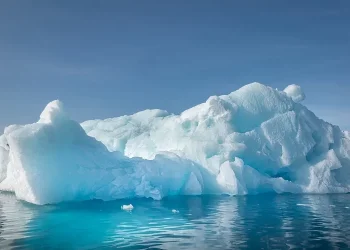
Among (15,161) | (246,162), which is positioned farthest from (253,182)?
(15,161)

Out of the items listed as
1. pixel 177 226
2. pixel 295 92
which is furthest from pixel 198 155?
pixel 177 226

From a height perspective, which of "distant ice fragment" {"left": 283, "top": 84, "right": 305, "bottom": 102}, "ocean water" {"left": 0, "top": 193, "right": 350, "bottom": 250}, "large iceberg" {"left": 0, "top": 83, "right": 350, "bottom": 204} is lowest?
"ocean water" {"left": 0, "top": 193, "right": 350, "bottom": 250}

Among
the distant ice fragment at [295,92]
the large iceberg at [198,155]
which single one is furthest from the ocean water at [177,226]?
the distant ice fragment at [295,92]

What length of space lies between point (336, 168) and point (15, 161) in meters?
20.1

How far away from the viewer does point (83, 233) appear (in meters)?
11.8

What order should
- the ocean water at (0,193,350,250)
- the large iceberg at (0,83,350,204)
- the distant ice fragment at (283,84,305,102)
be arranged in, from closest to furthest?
the ocean water at (0,193,350,250)
the large iceberg at (0,83,350,204)
the distant ice fragment at (283,84,305,102)

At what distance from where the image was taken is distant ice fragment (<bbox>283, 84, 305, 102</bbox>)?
1200 inches

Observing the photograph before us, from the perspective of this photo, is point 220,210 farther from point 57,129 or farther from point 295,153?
point 295,153

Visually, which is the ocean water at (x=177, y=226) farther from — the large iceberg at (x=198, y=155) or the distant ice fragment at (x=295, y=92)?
the distant ice fragment at (x=295, y=92)

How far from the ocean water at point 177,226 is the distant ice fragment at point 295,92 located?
12972 millimetres

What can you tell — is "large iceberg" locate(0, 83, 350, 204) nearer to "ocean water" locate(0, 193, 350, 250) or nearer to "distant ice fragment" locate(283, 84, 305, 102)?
"distant ice fragment" locate(283, 84, 305, 102)

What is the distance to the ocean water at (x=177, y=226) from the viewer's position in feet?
33.3

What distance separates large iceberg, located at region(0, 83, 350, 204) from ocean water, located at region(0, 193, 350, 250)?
6.28 ft

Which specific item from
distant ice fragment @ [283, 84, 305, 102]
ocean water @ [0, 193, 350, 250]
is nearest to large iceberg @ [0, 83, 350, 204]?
distant ice fragment @ [283, 84, 305, 102]
